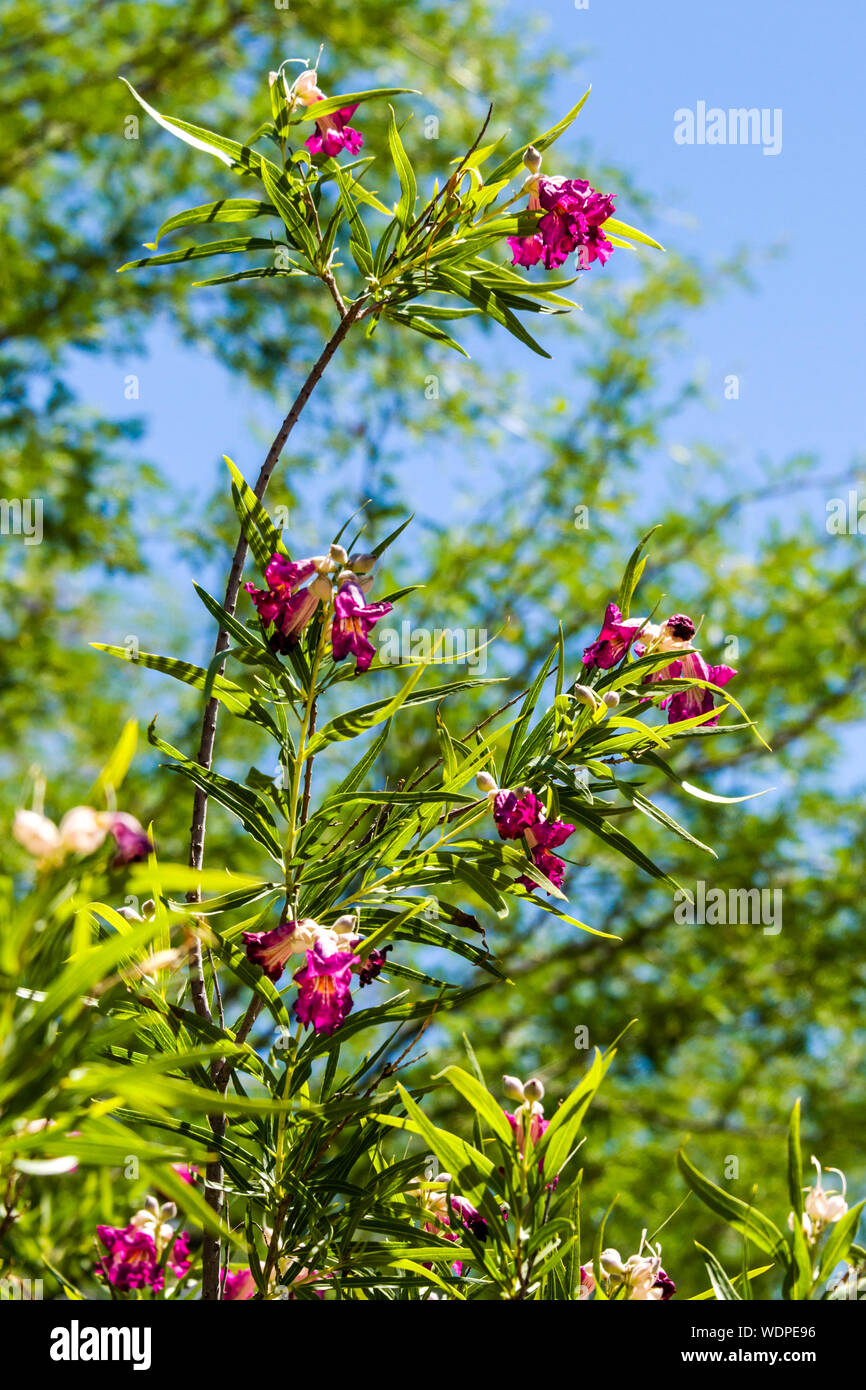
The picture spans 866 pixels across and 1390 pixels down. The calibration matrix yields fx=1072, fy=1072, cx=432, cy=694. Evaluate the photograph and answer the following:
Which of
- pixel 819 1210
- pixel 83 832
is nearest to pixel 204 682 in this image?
pixel 83 832

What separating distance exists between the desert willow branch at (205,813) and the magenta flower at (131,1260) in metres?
0.13

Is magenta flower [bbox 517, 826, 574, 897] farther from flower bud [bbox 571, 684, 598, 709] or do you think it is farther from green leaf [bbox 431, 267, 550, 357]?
green leaf [bbox 431, 267, 550, 357]

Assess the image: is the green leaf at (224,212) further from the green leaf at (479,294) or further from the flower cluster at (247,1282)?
the flower cluster at (247,1282)

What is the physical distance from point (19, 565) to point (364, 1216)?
11.1ft

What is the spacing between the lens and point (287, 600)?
72 cm

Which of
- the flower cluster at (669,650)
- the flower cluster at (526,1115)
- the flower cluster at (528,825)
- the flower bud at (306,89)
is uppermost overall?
the flower bud at (306,89)

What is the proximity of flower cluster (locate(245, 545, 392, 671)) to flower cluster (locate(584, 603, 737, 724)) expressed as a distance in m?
0.17

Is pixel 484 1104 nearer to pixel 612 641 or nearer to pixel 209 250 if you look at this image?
pixel 612 641

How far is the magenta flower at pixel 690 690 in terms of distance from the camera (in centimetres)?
77

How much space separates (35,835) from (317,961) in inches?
9.6

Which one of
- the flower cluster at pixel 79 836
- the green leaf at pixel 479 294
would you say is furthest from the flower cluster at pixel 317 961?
the green leaf at pixel 479 294

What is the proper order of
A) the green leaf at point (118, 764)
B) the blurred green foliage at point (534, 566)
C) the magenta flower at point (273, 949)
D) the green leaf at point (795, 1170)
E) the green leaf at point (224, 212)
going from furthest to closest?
the blurred green foliage at point (534, 566), the green leaf at point (224, 212), the magenta flower at point (273, 949), the green leaf at point (795, 1170), the green leaf at point (118, 764)

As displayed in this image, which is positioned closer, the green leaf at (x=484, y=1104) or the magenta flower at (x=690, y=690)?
the green leaf at (x=484, y=1104)

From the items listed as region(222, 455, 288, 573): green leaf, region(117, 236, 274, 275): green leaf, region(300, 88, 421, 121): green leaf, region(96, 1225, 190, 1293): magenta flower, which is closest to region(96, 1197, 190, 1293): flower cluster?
region(96, 1225, 190, 1293): magenta flower
